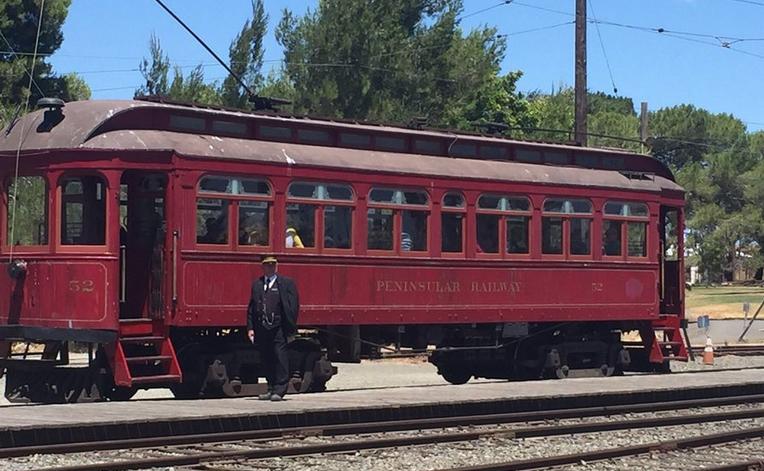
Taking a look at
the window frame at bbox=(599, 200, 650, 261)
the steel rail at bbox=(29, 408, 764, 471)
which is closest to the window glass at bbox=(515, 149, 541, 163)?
the window frame at bbox=(599, 200, 650, 261)

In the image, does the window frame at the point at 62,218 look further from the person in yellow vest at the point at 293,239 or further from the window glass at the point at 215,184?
the person in yellow vest at the point at 293,239

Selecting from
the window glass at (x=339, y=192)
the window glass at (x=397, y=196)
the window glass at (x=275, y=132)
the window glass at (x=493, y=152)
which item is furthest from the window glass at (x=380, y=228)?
the window glass at (x=493, y=152)

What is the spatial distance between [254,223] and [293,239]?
25.4 inches

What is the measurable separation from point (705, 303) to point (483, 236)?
40547 millimetres

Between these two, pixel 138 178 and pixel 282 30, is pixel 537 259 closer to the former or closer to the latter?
pixel 138 178

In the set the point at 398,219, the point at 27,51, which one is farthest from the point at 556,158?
the point at 27,51

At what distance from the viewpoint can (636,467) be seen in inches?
454

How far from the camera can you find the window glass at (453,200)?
60.8 ft

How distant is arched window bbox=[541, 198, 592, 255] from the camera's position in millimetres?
19922

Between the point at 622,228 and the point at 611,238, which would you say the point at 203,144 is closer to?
the point at 611,238

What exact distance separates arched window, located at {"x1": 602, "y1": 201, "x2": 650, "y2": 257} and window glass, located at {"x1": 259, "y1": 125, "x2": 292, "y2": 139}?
5.71 meters

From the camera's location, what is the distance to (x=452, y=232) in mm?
18672

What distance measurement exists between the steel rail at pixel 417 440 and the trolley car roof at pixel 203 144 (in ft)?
15.2

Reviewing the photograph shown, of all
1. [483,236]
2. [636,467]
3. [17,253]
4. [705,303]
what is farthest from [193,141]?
[705,303]
